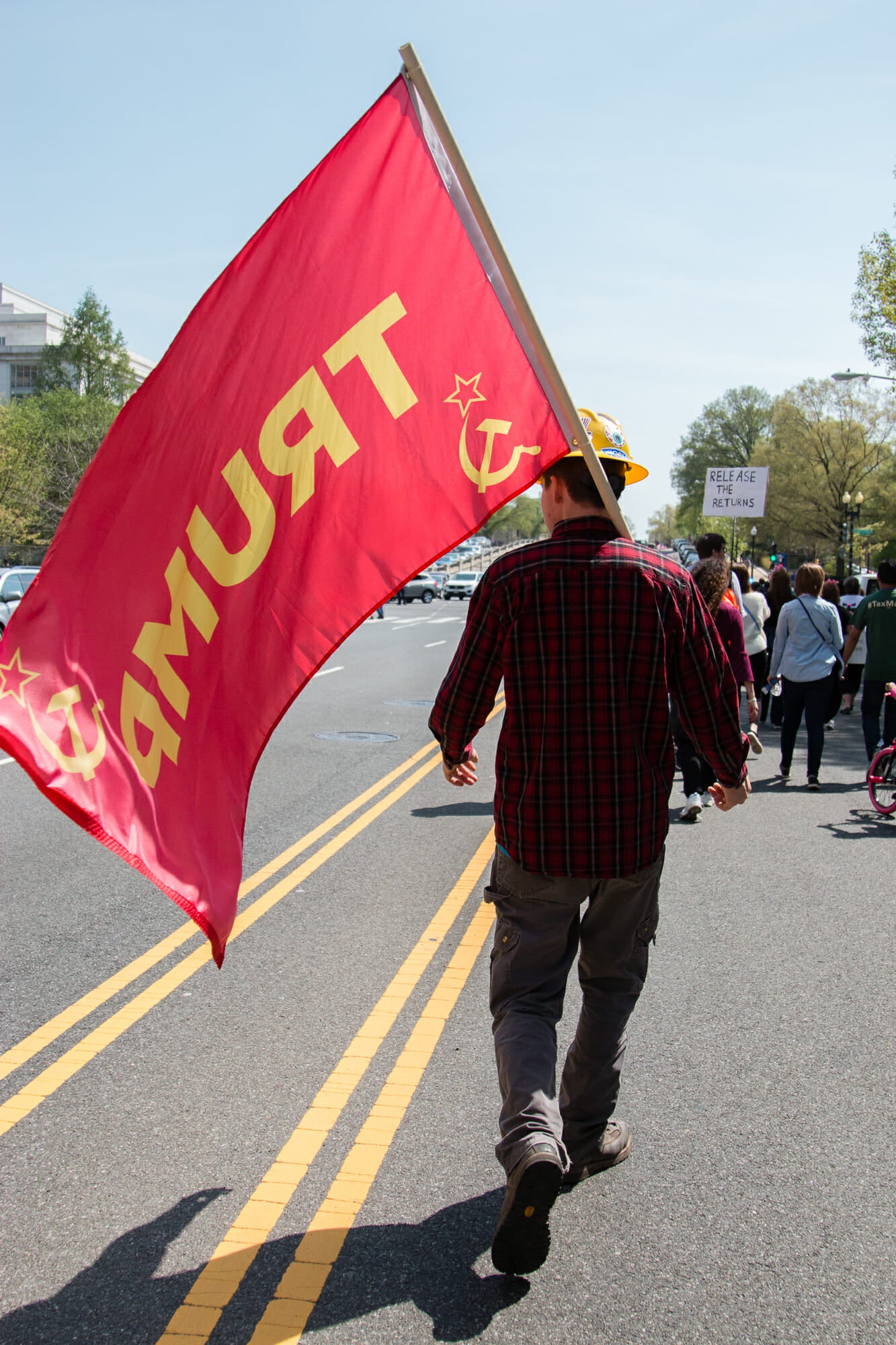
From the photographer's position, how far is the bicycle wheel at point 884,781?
357 inches

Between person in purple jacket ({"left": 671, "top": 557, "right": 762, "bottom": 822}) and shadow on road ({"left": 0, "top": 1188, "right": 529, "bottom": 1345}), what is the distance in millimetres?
4050

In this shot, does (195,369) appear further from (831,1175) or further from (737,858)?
(737,858)

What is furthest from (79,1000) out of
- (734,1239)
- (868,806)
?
(868,806)

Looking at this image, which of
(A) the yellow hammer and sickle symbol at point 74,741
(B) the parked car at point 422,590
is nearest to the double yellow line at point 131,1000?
(A) the yellow hammer and sickle symbol at point 74,741

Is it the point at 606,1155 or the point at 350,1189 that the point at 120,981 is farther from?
the point at 606,1155

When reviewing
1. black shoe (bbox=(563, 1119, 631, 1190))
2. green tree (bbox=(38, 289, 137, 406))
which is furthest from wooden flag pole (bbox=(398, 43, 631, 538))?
green tree (bbox=(38, 289, 137, 406))

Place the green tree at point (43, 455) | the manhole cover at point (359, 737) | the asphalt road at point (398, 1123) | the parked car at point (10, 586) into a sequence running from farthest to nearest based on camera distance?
the green tree at point (43, 455) → the parked car at point (10, 586) → the manhole cover at point (359, 737) → the asphalt road at point (398, 1123)

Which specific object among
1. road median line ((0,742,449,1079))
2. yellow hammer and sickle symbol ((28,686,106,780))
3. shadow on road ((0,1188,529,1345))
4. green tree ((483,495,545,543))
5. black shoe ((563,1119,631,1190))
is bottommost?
green tree ((483,495,545,543))

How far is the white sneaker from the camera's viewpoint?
871cm

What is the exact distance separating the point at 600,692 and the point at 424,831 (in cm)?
532

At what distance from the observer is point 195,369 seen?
3.18 metres

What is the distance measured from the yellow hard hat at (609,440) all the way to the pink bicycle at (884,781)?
6386 millimetres

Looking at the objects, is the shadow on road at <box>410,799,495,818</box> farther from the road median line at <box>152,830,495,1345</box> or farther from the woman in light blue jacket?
the woman in light blue jacket

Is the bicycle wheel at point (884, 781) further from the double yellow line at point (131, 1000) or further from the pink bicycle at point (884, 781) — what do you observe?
the double yellow line at point (131, 1000)
